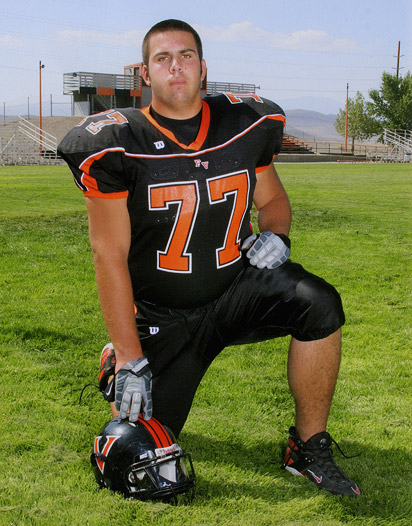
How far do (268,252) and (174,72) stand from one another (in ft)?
3.03

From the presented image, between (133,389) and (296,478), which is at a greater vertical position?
(133,389)

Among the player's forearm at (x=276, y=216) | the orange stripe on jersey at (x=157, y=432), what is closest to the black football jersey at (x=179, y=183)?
the player's forearm at (x=276, y=216)

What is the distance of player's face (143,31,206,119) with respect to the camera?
2914 millimetres

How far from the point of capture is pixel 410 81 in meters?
53.9

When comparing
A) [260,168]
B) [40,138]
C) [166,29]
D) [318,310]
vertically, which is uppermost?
[40,138]

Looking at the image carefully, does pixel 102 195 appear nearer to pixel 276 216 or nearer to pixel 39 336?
pixel 276 216

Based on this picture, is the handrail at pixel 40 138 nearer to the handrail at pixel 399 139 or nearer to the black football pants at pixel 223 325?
the handrail at pixel 399 139

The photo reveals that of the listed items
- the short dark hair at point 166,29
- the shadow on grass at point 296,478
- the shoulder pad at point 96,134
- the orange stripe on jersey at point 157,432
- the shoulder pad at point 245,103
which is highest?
the short dark hair at point 166,29

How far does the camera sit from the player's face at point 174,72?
2.91 metres

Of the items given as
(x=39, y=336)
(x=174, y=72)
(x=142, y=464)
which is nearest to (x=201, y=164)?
(x=174, y=72)

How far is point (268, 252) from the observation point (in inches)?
117

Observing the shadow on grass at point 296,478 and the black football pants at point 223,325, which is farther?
the black football pants at point 223,325

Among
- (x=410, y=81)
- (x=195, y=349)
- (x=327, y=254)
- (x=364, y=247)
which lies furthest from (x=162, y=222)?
(x=410, y=81)

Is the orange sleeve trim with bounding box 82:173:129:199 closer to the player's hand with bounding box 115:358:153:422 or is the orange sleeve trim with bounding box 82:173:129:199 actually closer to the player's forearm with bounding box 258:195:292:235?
the player's hand with bounding box 115:358:153:422
